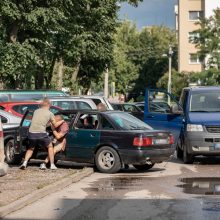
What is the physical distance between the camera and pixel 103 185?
12.5m

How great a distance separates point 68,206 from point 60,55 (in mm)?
27783

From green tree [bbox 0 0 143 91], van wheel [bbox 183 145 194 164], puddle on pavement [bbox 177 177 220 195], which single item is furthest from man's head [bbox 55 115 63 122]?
green tree [bbox 0 0 143 91]

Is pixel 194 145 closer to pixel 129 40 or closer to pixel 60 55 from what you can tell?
pixel 60 55

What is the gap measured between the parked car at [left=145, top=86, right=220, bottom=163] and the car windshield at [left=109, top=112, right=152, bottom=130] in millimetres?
1705

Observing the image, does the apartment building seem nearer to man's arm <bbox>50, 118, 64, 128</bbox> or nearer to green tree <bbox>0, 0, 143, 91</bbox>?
green tree <bbox>0, 0, 143, 91</bbox>

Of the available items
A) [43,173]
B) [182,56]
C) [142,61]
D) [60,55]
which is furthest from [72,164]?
[142,61]

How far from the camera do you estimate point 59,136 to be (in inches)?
593

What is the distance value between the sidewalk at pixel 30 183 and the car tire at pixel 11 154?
570 millimetres

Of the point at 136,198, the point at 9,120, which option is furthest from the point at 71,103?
the point at 136,198

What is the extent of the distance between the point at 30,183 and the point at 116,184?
1.74 meters

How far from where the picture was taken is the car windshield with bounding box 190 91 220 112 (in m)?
17.3

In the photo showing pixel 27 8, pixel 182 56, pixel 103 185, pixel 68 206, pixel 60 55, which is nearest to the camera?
A: pixel 68 206

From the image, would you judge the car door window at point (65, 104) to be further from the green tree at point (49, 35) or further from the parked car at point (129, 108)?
the parked car at point (129, 108)

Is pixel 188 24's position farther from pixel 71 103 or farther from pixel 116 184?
pixel 116 184
